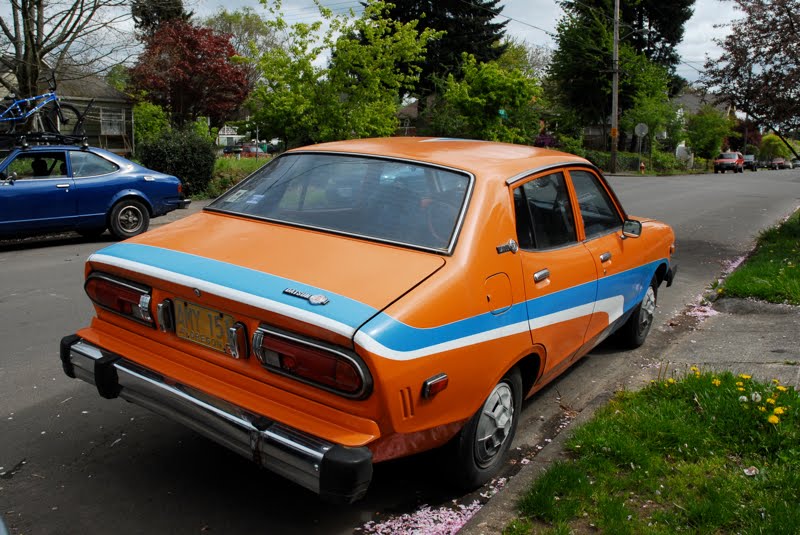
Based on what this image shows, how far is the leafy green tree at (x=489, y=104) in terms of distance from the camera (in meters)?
27.8

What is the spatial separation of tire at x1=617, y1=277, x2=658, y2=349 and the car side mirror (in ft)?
2.87

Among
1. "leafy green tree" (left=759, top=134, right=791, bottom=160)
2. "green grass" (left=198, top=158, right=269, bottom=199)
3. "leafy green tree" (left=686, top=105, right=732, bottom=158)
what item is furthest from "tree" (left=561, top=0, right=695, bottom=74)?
"green grass" (left=198, top=158, right=269, bottom=199)

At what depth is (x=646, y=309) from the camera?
577 cm

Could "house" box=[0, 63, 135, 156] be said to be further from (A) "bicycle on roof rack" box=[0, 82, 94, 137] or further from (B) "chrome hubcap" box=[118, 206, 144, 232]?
(B) "chrome hubcap" box=[118, 206, 144, 232]

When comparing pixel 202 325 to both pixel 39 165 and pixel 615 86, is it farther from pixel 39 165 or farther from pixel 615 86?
pixel 615 86

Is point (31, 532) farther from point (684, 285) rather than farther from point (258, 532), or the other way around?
point (684, 285)

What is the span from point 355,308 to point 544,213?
1711 millimetres

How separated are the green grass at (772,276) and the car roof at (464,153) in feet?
12.2

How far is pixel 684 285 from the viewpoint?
28.8ft

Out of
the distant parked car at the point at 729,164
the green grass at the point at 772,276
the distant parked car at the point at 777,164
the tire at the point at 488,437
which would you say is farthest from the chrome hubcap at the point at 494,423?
the distant parked car at the point at 777,164

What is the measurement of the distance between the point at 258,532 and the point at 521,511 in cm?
119

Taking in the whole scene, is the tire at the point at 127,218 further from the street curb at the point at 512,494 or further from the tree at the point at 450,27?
the tree at the point at 450,27

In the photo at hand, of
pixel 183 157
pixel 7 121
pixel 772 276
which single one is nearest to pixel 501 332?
pixel 772 276

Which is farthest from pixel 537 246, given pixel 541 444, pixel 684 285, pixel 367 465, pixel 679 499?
pixel 684 285
